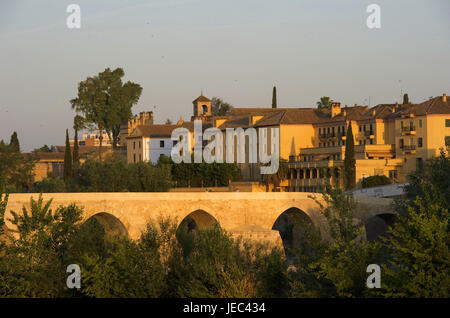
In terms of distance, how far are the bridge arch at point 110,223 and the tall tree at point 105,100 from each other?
1685 inches

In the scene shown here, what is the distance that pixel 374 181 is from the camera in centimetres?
7912

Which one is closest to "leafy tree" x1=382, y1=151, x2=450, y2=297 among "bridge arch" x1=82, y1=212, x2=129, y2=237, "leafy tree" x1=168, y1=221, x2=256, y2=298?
"leafy tree" x1=168, y1=221, x2=256, y2=298

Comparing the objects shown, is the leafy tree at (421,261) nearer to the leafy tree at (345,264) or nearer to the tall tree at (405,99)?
the leafy tree at (345,264)

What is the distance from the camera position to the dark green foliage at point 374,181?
79.0 metres

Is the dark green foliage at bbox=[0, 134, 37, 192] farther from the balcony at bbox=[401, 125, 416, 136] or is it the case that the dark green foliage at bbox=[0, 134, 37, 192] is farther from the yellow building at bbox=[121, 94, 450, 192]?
the balcony at bbox=[401, 125, 416, 136]

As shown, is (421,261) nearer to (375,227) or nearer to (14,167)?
(375,227)

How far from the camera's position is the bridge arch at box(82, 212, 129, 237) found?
182 feet

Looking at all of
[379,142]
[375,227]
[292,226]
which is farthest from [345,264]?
[379,142]

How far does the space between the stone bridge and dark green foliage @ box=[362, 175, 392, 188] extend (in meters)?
15.4

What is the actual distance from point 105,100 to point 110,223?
157 ft

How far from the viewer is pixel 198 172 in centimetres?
8988

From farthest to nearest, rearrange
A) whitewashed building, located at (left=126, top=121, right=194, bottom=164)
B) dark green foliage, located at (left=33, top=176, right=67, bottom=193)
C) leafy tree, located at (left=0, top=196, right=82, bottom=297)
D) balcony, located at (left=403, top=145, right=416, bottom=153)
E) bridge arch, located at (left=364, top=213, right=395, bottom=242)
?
whitewashed building, located at (left=126, top=121, right=194, bottom=164), balcony, located at (left=403, top=145, right=416, bottom=153), dark green foliage, located at (left=33, top=176, right=67, bottom=193), bridge arch, located at (left=364, top=213, right=395, bottom=242), leafy tree, located at (left=0, top=196, right=82, bottom=297)

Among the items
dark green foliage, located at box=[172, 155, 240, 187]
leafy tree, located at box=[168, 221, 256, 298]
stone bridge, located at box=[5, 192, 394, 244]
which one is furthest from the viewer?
dark green foliage, located at box=[172, 155, 240, 187]
